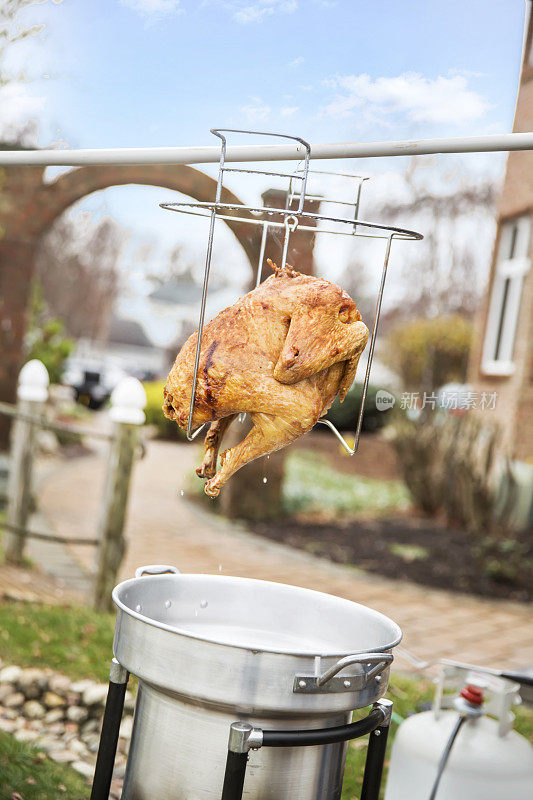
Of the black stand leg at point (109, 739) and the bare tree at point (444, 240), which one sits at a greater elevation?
the bare tree at point (444, 240)

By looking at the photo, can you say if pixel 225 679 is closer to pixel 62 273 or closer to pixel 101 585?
pixel 101 585

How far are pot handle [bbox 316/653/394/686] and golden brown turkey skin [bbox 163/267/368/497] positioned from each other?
49cm

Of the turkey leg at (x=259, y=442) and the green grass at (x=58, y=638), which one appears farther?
the green grass at (x=58, y=638)

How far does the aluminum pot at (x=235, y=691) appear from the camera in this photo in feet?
5.47

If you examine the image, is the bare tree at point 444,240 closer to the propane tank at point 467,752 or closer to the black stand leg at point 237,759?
the propane tank at point 467,752

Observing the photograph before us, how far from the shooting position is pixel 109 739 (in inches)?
73.5

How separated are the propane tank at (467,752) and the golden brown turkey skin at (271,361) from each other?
3.51 ft

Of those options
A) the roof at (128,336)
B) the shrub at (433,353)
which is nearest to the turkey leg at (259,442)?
the shrub at (433,353)

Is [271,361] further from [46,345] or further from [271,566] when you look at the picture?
[46,345]

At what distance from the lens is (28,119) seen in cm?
474

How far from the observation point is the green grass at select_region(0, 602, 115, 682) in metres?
3.98

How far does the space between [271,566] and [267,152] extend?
5.05 meters

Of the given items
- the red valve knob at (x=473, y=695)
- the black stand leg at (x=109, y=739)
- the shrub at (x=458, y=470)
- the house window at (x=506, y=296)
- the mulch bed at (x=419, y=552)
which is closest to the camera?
the black stand leg at (x=109, y=739)

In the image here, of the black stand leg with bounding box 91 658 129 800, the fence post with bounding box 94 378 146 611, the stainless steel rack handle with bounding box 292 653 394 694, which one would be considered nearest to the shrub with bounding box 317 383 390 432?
the fence post with bounding box 94 378 146 611
